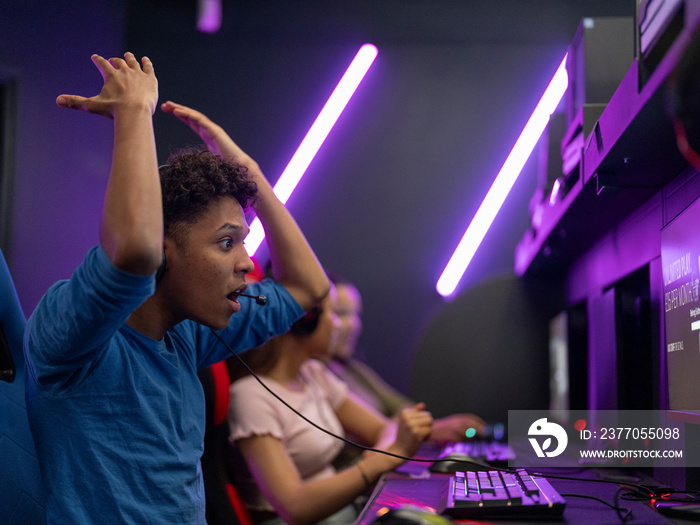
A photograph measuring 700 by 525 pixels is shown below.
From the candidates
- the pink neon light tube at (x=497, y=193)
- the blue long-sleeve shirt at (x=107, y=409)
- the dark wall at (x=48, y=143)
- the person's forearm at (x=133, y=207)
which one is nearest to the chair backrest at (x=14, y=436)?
the blue long-sleeve shirt at (x=107, y=409)

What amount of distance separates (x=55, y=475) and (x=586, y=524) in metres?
0.73

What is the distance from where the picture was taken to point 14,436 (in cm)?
99

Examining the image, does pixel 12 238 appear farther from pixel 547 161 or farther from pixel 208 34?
pixel 547 161

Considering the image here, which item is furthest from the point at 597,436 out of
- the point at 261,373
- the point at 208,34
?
the point at 208,34

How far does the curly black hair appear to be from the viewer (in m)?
1.07

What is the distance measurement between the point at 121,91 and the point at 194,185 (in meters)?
0.20

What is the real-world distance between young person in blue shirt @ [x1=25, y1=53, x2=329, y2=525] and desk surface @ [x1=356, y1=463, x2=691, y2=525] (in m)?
0.32

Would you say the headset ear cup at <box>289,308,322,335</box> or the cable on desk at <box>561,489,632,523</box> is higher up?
the headset ear cup at <box>289,308,322,335</box>

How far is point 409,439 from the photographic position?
1480 millimetres

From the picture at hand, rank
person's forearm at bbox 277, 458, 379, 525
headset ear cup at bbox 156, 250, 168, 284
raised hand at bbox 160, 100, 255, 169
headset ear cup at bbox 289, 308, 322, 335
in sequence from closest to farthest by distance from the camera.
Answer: headset ear cup at bbox 156, 250, 168, 284 → raised hand at bbox 160, 100, 255, 169 → person's forearm at bbox 277, 458, 379, 525 → headset ear cup at bbox 289, 308, 322, 335

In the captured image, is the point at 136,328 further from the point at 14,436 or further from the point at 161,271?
the point at 14,436

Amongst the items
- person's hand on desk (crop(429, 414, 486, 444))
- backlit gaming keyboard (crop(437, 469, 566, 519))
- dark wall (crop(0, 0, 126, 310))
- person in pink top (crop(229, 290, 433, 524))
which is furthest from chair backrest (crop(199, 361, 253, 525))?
dark wall (crop(0, 0, 126, 310))

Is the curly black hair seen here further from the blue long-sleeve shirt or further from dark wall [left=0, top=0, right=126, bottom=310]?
dark wall [left=0, top=0, right=126, bottom=310]

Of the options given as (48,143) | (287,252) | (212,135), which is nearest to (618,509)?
(287,252)
